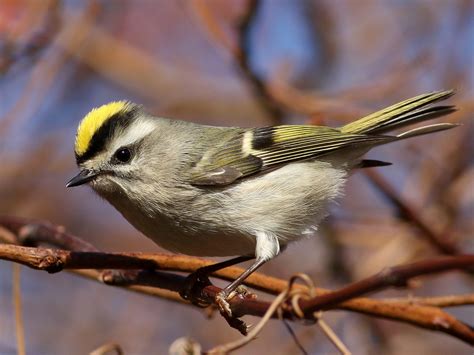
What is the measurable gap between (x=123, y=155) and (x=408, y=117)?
38.0 inches

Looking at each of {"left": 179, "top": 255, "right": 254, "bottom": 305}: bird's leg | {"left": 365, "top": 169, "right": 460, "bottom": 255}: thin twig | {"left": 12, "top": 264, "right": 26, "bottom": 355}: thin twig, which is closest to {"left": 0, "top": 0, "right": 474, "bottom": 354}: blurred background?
{"left": 365, "top": 169, "right": 460, "bottom": 255}: thin twig

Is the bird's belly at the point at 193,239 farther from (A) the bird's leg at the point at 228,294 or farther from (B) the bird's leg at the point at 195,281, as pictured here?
(A) the bird's leg at the point at 228,294

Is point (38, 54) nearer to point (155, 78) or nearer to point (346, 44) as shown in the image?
point (155, 78)

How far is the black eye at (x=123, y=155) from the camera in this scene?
2.13 m

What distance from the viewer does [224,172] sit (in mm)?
2215

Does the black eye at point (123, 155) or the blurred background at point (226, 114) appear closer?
the black eye at point (123, 155)

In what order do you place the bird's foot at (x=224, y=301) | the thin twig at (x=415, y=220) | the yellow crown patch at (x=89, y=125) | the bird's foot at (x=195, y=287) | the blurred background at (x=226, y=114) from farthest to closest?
the blurred background at (x=226, y=114) < the thin twig at (x=415, y=220) < the yellow crown patch at (x=89, y=125) < the bird's foot at (x=195, y=287) < the bird's foot at (x=224, y=301)

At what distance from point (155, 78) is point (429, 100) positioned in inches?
75.2

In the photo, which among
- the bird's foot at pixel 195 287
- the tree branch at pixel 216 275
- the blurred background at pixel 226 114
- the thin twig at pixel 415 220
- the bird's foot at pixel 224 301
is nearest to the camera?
the tree branch at pixel 216 275

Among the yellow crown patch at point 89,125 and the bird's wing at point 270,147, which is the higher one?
the bird's wing at point 270,147

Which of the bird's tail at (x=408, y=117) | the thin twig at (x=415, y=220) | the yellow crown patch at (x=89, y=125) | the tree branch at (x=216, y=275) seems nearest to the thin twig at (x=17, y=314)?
the tree branch at (x=216, y=275)

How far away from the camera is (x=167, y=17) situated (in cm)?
417

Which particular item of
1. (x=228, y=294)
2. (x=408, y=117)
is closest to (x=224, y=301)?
(x=228, y=294)

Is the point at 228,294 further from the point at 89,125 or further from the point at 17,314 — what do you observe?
the point at 89,125
